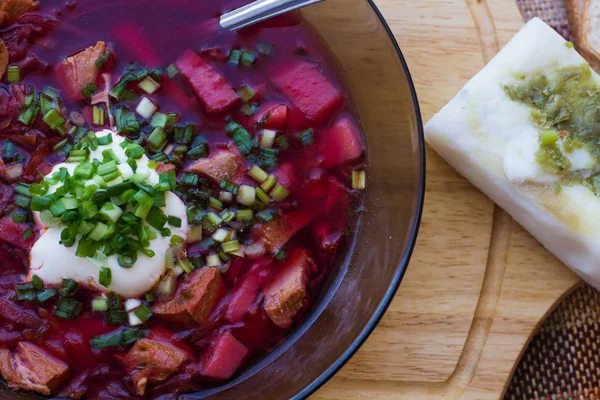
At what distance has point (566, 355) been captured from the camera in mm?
3568

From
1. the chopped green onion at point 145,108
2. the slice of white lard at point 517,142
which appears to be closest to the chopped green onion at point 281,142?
the chopped green onion at point 145,108

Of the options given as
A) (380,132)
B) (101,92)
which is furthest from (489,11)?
(101,92)

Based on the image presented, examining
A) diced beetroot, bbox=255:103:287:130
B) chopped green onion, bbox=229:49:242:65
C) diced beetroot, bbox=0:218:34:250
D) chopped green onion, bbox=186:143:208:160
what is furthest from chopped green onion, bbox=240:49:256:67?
diced beetroot, bbox=0:218:34:250

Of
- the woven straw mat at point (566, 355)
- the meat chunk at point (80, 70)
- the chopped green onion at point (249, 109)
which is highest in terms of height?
the meat chunk at point (80, 70)

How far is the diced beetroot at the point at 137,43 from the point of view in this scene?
3.13 metres

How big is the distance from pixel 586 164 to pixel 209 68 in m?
1.90

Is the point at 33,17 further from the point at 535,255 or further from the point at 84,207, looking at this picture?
the point at 535,255

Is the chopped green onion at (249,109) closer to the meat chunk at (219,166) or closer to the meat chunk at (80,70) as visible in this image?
the meat chunk at (219,166)

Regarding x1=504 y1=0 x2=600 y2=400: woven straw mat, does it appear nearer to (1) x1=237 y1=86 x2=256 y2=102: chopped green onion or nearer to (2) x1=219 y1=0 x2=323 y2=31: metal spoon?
(2) x1=219 y1=0 x2=323 y2=31: metal spoon

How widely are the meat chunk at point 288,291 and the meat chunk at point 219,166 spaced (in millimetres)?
497

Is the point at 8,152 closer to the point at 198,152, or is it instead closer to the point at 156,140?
the point at 156,140

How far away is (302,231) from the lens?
3.07 metres

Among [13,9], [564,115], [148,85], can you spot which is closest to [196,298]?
[148,85]

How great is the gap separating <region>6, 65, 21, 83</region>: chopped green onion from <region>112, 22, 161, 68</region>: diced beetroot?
1.65 ft
